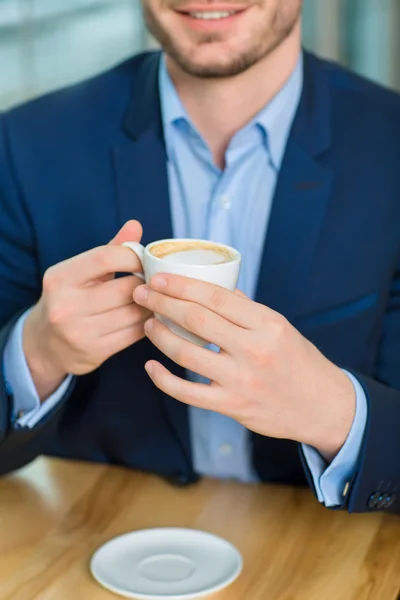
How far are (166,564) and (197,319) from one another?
330 millimetres

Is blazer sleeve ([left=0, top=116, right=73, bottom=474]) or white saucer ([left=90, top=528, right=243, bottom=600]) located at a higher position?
blazer sleeve ([left=0, top=116, right=73, bottom=474])

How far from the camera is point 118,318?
3.68 ft

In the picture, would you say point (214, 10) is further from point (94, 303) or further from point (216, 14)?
point (94, 303)

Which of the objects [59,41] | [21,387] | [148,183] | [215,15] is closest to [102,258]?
[21,387]

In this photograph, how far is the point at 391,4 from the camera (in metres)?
4.79

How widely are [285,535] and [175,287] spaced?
0.41m

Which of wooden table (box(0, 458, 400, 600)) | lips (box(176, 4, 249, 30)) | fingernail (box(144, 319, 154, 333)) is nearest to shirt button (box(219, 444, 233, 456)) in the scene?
wooden table (box(0, 458, 400, 600))

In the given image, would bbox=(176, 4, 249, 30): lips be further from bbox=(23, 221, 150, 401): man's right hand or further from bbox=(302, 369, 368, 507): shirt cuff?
bbox=(302, 369, 368, 507): shirt cuff

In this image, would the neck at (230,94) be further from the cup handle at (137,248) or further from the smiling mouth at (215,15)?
the cup handle at (137,248)

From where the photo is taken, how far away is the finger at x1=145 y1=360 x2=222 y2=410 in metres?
1.04

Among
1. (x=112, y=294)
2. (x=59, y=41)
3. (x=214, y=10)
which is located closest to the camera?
(x=112, y=294)

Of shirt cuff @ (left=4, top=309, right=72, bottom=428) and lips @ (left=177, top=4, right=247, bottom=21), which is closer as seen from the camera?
shirt cuff @ (left=4, top=309, right=72, bottom=428)

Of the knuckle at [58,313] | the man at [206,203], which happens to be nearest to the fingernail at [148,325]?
the knuckle at [58,313]

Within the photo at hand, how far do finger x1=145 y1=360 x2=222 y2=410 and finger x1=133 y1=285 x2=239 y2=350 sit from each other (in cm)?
6
